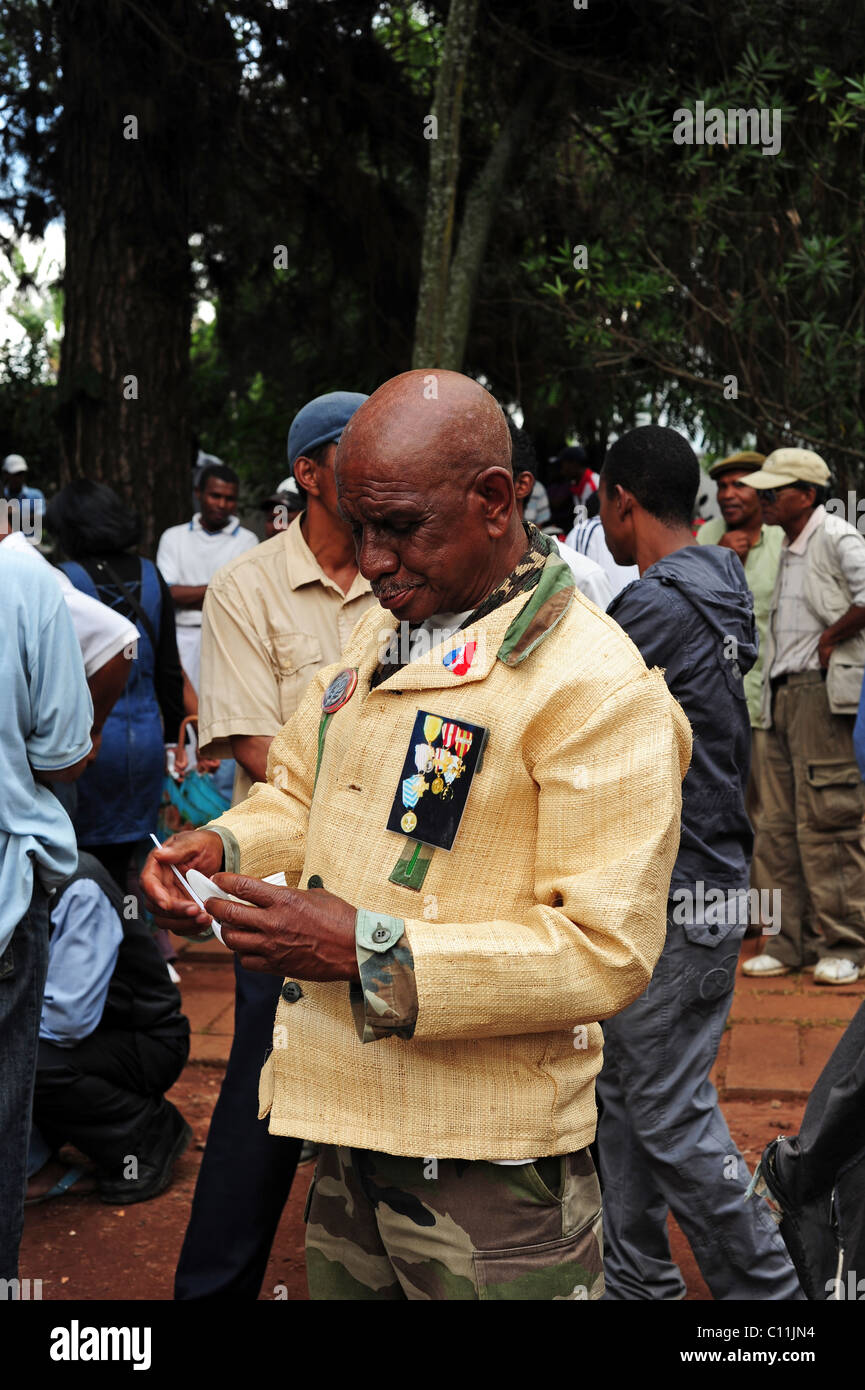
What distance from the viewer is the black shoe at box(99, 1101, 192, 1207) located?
14.8ft

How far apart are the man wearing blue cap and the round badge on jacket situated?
1.10m

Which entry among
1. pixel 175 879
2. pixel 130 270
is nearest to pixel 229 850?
pixel 175 879

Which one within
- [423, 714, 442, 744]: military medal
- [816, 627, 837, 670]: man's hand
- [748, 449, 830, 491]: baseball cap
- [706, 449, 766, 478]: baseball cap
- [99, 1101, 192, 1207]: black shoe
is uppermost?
[423, 714, 442, 744]: military medal

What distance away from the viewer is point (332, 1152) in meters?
2.18

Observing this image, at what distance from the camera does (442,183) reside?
24.7 ft

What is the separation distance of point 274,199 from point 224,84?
0.88 metres

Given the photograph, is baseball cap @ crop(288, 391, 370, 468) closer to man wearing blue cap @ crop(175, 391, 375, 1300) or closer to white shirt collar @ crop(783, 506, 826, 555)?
man wearing blue cap @ crop(175, 391, 375, 1300)

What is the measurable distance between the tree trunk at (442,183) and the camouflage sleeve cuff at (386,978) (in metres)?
5.92

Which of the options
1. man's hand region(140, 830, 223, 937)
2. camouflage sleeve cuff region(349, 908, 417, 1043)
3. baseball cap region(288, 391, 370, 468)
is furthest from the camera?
baseball cap region(288, 391, 370, 468)

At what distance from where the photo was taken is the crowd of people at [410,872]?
1.87 meters

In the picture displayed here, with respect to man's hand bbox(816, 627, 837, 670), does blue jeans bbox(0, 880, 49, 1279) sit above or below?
above

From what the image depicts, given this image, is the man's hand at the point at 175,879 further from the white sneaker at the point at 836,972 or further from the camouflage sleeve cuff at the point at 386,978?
the white sneaker at the point at 836,972

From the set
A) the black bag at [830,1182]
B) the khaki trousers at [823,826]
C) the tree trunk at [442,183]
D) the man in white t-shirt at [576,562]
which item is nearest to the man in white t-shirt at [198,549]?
the tree trunk at [442,183]

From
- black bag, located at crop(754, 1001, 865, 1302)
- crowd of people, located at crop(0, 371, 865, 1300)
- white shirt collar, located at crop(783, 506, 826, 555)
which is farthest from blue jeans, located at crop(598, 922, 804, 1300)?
white shirt collar, located at crop(783, 506, 826, 555)
